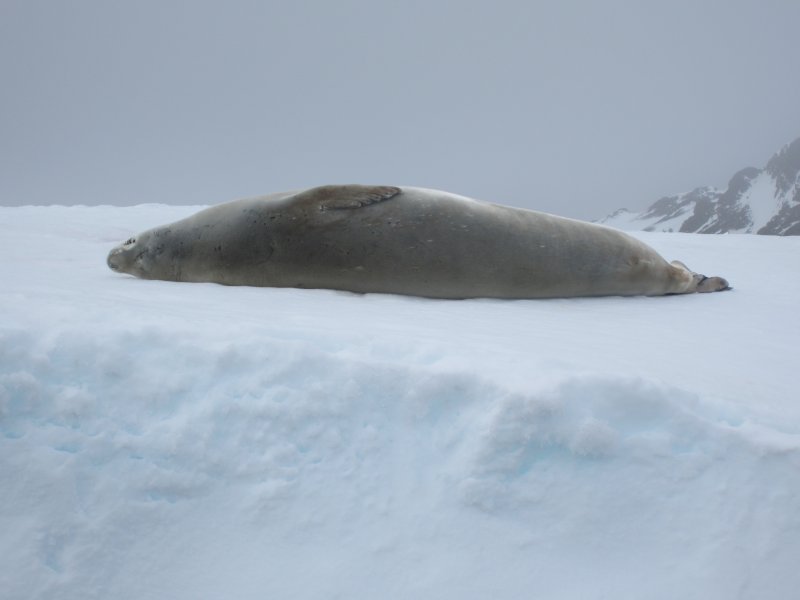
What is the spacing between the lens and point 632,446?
3.82 feet

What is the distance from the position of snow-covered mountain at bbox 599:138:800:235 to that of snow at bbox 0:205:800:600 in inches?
2862

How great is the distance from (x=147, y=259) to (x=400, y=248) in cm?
147

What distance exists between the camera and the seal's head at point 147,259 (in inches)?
118

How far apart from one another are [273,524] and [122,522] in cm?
29

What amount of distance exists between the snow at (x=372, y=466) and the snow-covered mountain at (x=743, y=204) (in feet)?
238

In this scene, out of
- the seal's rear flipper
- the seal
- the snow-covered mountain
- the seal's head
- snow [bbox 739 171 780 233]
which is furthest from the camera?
snow [bbox 739 171 780 233]

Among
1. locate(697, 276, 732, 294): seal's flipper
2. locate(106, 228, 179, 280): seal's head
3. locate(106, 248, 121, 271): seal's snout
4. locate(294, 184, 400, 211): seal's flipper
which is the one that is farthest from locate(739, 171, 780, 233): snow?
locate(106, 248, 121, 271): seal's snout

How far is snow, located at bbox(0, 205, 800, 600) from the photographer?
0.99 meters

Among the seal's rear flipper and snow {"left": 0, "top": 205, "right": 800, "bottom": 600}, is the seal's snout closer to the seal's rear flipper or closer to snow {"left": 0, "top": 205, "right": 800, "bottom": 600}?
snow {"left": 0, "top": 205, "right": 800, "bottom": 600}

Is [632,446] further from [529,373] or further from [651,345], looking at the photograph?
[651,345]

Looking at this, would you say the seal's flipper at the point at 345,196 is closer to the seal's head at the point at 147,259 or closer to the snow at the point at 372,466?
the seal's head at the point at 147,259

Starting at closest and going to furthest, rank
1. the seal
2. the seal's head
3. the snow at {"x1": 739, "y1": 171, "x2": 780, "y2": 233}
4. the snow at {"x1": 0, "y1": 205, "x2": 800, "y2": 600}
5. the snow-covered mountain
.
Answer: the snow at {"x1": 0, "y1": 205, "x2": 800, "y2": 600} < the seal < the seal's head < the snow-covered mountain < the snow at {"x1": 739, "y1": 171, "x2": 780, "y2": 233}

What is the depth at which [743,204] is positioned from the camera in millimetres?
76312

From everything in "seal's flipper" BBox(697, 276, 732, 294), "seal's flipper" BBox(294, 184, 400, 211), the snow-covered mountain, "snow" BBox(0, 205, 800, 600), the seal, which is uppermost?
the snow-covered mountain
